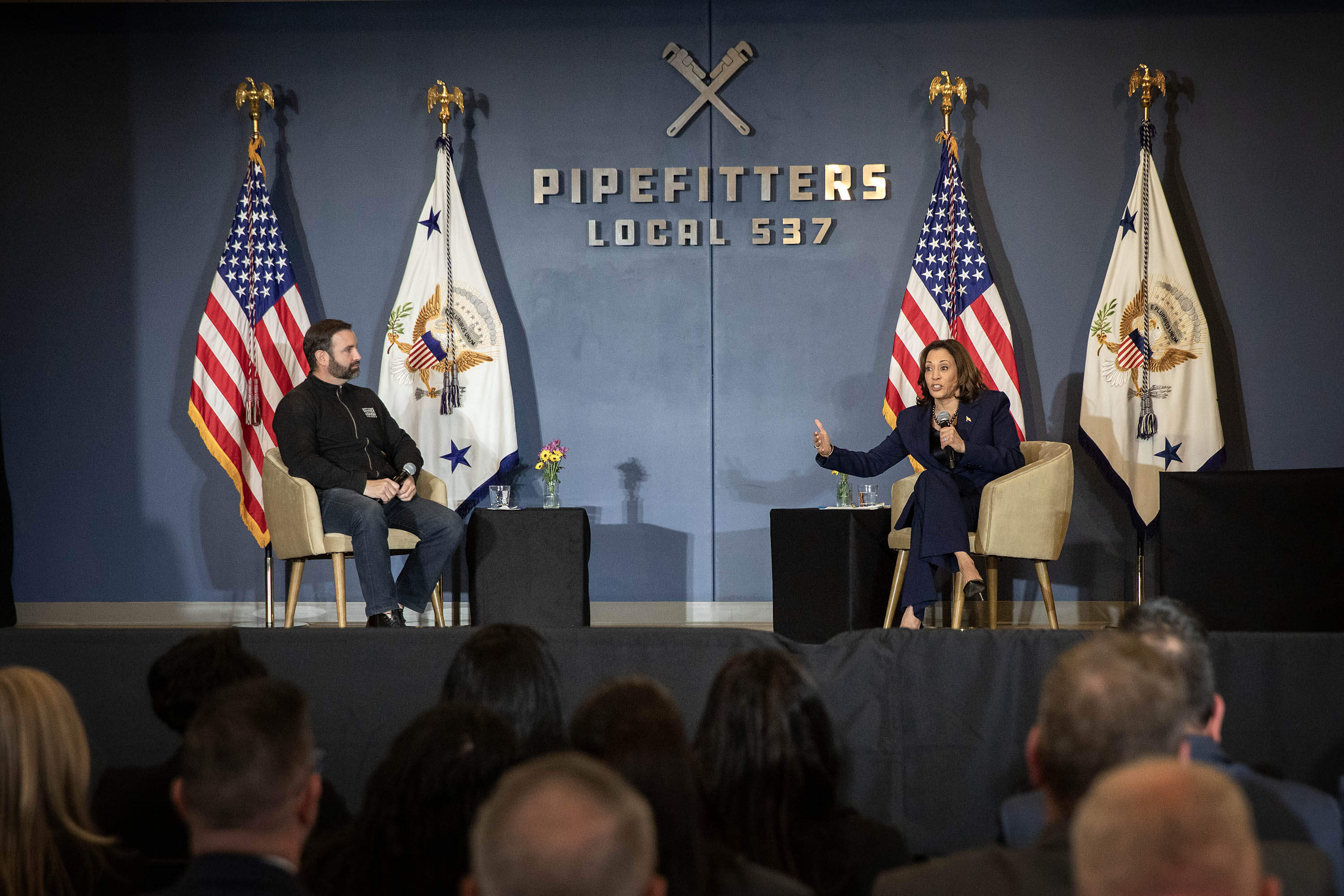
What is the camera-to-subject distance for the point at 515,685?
6.24 ft

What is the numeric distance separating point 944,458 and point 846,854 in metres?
3.43

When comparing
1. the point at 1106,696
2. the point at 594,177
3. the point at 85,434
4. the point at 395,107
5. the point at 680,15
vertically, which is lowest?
the point at 1106,696

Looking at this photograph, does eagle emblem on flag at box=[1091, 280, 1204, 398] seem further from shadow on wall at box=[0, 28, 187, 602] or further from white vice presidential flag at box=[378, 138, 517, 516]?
shadow on wall at box=[0, 28, 187, 602]

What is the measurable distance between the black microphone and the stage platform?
204 cm

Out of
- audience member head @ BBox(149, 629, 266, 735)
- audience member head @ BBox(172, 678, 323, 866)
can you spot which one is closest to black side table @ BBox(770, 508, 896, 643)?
audience member head @ BBox(149, 629, 266, 735)

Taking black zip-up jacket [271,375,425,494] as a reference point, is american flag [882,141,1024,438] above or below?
above

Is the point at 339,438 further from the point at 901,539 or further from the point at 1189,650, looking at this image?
the point at 1189,650

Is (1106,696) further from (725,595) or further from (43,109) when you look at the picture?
(43,109)

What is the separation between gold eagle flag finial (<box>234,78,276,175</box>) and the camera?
5676mm

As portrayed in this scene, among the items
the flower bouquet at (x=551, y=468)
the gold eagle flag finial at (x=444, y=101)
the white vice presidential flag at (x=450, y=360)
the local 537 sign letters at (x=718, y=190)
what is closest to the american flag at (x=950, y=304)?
the local 537 sign letters at (x=718, y=190)

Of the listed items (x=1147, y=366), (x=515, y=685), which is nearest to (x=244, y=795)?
(x=515, y=685)

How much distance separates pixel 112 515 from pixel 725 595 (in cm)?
321

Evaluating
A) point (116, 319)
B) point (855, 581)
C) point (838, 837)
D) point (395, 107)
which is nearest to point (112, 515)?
point (116, 319)

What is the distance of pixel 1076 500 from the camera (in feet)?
18.5
